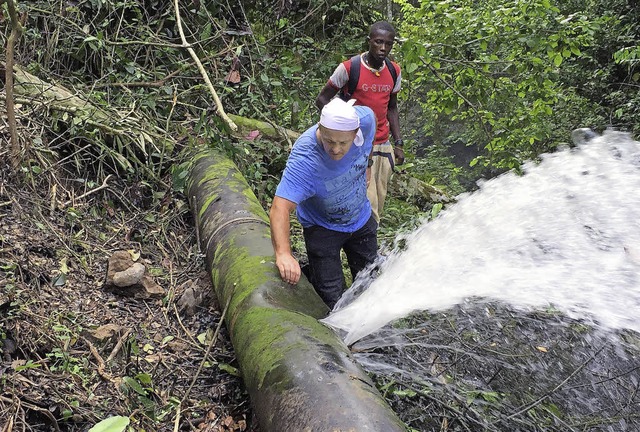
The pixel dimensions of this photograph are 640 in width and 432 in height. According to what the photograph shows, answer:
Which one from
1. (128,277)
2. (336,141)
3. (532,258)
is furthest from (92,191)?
(532,258)

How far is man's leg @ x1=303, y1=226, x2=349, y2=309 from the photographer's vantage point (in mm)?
3592

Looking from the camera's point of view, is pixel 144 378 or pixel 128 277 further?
pixel 128 277

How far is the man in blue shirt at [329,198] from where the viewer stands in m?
2.93

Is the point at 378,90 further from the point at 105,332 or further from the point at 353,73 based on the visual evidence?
the point at 105,332

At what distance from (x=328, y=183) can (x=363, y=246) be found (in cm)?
87

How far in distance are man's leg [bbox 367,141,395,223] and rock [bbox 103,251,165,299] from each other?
214cm

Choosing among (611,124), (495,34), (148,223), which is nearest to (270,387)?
(148,223)

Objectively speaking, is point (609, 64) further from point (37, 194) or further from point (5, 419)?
point (5, 419)

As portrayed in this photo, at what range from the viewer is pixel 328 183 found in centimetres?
319

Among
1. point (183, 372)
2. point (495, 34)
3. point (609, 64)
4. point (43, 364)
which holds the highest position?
point (495, 34)

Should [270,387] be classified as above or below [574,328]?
above

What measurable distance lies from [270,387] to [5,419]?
1.08 metres

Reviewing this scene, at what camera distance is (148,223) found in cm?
455

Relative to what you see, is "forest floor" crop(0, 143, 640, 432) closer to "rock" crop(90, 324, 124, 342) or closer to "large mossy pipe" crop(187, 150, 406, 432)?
"rock" crop(90, 324, 124, 342)
